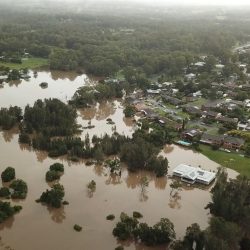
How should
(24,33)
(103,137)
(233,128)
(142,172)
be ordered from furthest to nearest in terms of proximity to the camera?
1. (24,33)
2. (233,128)
3. (103,137)
4. (142,172)

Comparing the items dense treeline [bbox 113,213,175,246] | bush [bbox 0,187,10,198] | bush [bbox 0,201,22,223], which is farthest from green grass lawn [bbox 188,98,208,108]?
bush [bbox 0,201,22,223]

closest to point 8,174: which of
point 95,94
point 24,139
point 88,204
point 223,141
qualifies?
point 88,204

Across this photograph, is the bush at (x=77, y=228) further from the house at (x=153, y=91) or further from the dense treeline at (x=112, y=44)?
the dense treeline at (x=112, y=44)

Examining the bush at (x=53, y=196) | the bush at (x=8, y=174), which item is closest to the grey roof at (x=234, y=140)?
the bush at (x=53, y=196)

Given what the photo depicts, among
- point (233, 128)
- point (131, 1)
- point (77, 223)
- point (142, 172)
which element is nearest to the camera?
point (77, 223)

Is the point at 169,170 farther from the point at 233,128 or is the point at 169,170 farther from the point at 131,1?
the point at 131,1

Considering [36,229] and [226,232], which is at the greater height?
[226,232]

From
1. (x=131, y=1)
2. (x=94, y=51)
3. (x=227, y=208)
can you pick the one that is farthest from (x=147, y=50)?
(x=131, y=1)

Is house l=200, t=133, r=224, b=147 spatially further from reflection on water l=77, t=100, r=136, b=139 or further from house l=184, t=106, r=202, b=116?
reflection on water l=77, t=100, r=136, b=139
